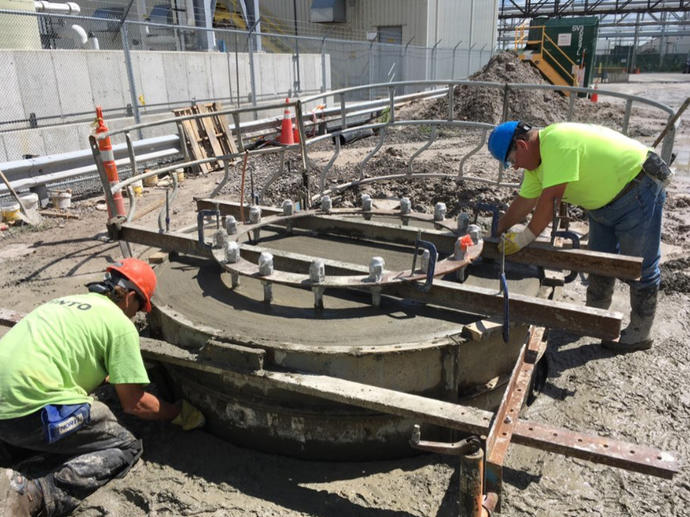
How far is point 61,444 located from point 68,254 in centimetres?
402

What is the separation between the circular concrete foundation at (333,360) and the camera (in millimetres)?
3039

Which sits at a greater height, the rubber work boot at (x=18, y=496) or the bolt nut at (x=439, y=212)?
the bolt nut at (x=439, y=212)

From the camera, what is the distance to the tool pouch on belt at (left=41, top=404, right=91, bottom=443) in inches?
106

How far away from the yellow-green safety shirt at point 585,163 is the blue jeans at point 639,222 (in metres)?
0.11

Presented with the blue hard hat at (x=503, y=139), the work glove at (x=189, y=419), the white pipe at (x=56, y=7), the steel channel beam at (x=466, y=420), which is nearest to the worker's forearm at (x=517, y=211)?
the blue hard hat at (x=503, y=139)

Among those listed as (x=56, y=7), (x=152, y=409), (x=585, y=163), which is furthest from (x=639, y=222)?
(x=56, y=7)

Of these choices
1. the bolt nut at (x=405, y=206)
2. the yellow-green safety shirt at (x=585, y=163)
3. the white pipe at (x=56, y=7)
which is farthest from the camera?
the white pipe at (x=56, y=7)

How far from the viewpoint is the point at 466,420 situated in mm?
2486

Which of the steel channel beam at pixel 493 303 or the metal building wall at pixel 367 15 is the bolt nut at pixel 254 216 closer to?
the steel channel beam at pixel 493 303

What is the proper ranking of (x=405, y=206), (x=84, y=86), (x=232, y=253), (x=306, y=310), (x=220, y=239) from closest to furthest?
1. (x=306, y=310)
2. (x=232, y=253)
3. (x=220, y=239)
4. (x=405, y=206)
5. (x=84, y=86)

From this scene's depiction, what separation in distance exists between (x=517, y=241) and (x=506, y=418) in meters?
1.42

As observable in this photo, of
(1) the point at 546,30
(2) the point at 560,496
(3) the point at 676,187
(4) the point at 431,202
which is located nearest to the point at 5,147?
(4) the point at 431,202

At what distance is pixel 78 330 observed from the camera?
2797 millimetres

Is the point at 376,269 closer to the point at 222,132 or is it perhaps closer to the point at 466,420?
the point at 466,420
